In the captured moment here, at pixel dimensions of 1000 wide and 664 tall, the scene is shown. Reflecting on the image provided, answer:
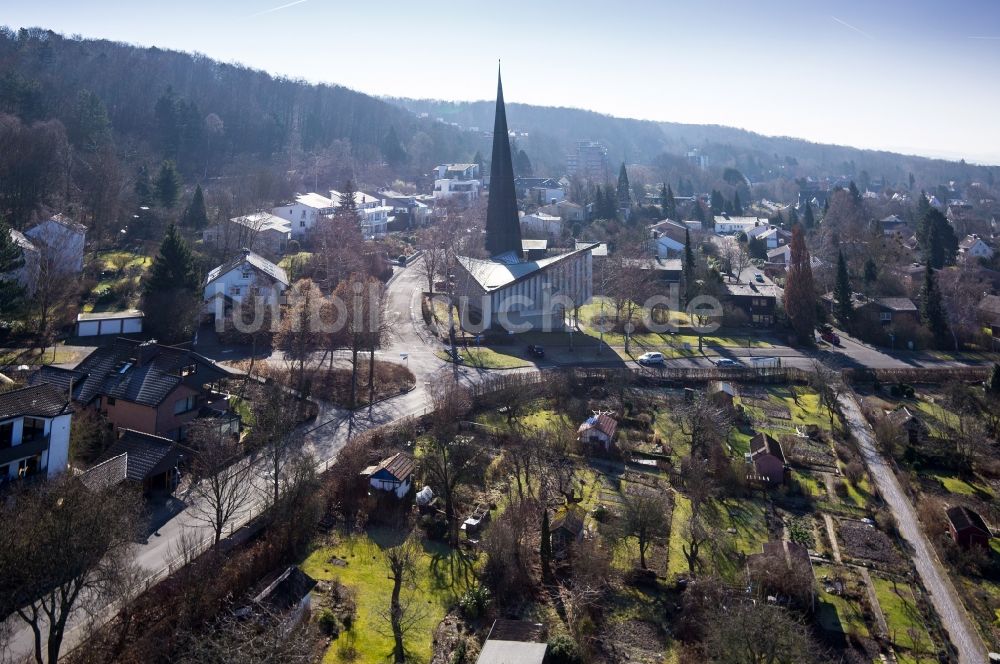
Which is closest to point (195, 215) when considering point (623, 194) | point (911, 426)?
point (911, 426)

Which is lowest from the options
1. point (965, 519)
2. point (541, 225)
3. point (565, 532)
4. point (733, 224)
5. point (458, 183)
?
point (565, 532)

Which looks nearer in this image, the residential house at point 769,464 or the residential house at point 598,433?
the residential house at point 769,464

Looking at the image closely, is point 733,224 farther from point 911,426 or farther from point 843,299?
point 911,426

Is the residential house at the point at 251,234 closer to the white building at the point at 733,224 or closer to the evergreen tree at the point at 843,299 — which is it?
the evergreen tree at the point at 843,299

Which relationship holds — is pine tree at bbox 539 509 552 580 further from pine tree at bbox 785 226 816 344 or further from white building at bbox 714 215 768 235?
white building at bbox 714 215 768 235

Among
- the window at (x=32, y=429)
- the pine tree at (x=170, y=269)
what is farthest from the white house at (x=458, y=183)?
the window at (x=32, y=429)

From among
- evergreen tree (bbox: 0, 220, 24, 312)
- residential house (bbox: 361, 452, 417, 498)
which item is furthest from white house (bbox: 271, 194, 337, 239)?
residential house (bbox: 361, 452, 417, 498)
